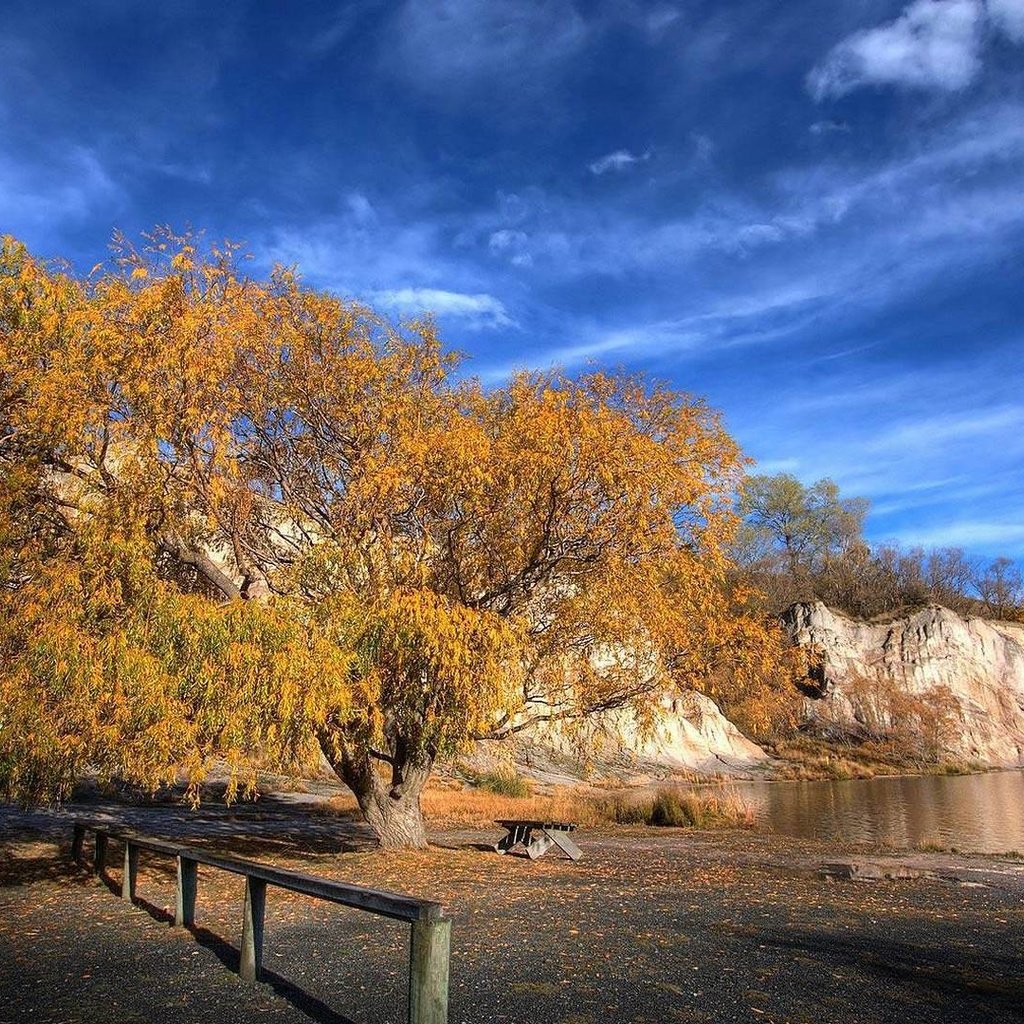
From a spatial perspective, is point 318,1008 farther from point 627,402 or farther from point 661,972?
point 627,402

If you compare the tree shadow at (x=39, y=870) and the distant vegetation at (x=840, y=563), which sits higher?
the distant vegetation at (x=840, y=563)

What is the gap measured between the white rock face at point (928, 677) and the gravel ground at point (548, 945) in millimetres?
49343

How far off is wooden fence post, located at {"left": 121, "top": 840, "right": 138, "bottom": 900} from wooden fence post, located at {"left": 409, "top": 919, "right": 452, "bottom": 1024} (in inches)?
268

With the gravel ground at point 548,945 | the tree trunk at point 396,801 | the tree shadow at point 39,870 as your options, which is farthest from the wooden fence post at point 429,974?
the tree trunk at point 396,801

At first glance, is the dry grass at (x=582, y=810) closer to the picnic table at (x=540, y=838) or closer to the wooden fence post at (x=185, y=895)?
the picnic table at (x=540, y=838)

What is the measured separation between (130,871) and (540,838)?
745cm

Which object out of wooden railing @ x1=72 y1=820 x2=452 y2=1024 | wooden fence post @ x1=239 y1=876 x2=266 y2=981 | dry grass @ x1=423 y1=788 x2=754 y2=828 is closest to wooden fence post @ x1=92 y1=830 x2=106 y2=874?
wooden railing @ x1=72 y1=820 x2=452 y2=1024

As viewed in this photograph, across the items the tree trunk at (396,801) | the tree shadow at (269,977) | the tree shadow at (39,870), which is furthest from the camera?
the tree trunk at (396,801)

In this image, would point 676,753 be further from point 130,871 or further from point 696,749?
point 130,871

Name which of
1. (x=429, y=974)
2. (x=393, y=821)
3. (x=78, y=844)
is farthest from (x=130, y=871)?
(x=429, y=974)

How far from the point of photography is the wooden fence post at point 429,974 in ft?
15.3

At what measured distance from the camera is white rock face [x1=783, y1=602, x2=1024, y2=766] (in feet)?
196

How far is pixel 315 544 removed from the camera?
12711 mm

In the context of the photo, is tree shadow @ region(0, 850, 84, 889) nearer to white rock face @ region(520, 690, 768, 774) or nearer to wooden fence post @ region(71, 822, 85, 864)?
wooden fence post @ region(71, 822, 85, 864)
